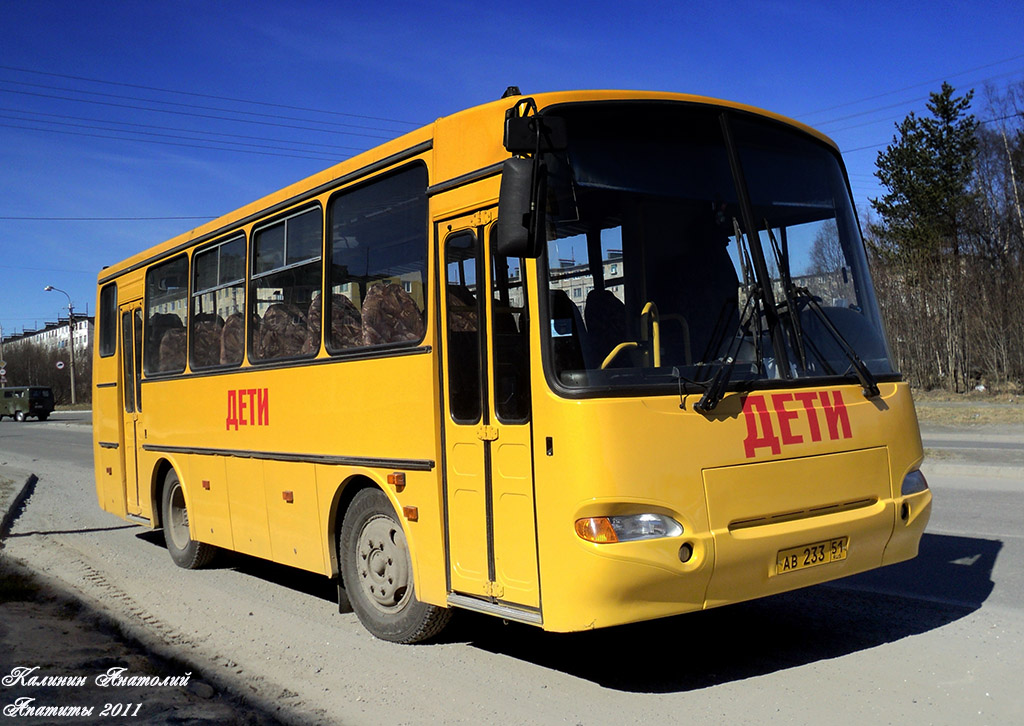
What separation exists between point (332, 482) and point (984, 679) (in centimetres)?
414

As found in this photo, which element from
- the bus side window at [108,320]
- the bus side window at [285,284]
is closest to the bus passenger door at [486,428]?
the bus side window at [285,284]

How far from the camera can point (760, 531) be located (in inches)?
194

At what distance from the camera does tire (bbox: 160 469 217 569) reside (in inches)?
372

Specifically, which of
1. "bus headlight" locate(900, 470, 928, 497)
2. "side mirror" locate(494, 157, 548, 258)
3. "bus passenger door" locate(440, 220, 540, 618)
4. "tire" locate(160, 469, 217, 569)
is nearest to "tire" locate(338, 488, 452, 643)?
"bus passenger door" locate(440, 220, 540, 618)

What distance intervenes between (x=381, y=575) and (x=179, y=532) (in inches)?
166

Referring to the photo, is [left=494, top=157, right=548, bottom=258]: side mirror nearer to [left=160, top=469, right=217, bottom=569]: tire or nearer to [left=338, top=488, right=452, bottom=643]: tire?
[left=338, top=488, right=452, bottom=643]: tire

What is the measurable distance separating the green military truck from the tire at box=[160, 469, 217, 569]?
53.3 metres

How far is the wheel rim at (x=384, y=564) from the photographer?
6.20 metres

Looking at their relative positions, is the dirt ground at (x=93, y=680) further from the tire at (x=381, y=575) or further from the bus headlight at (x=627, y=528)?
the bus headlight at (x=627, y=528)

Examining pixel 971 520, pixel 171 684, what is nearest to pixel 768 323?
pixel 171 684

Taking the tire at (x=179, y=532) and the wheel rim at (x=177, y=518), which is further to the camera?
the wheel rim at (x=177, y=518)

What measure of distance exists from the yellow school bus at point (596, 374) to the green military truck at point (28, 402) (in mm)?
57303

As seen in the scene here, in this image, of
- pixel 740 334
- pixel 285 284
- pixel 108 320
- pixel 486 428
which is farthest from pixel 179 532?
pixel 740 334

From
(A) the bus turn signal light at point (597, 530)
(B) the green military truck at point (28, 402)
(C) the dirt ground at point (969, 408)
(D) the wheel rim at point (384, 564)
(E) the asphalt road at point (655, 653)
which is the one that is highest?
(B) the green military truck at point (28, 402)
